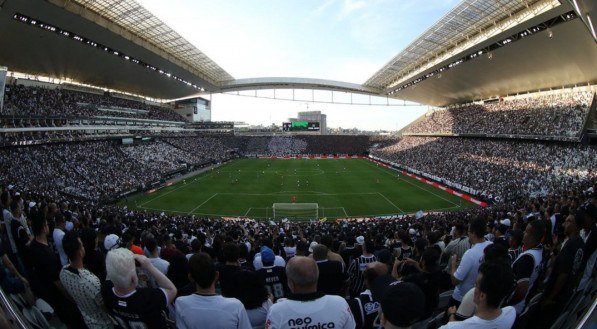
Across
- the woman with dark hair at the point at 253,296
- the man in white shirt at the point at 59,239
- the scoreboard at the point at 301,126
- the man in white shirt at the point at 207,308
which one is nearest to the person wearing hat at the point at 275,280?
the woman with dark hair at the point at 253,296

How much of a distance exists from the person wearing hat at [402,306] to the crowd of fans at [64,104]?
4218 cm

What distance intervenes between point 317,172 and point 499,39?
30.4 m

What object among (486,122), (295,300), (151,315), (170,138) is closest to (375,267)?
(295,300)

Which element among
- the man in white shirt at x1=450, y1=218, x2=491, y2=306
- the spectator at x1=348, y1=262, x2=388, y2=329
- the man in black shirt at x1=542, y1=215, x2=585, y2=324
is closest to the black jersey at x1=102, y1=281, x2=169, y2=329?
the spectator at x1=348, y1=262, x2=388, y2=329

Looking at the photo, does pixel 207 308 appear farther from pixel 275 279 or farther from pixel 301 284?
pixel 275 279

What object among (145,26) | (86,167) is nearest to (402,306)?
(86,167)

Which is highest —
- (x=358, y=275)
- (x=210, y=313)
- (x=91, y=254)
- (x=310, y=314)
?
(x=310, y=314)

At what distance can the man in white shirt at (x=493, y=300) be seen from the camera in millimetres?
2836

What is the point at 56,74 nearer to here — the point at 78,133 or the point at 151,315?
the point at 78,133

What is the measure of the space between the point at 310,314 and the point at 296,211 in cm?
2879

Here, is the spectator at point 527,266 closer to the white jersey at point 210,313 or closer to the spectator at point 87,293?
the white jersey at point 210,313

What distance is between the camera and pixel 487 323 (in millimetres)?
2814

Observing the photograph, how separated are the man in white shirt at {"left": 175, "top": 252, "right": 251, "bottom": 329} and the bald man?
402 millimetres

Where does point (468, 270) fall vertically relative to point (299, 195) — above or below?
above
